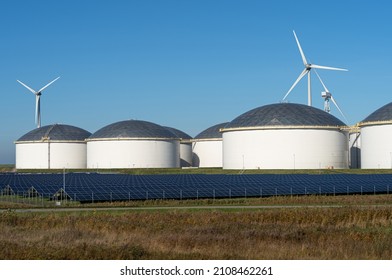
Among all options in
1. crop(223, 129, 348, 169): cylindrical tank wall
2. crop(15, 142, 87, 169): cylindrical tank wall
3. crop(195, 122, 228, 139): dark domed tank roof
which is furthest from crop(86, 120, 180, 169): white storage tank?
crop(223, 129, 348, 169): cylindrical tank wall

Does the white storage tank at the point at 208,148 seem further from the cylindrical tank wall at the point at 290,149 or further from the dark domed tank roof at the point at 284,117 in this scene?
the cylindrical tank wall at the point at 290,149

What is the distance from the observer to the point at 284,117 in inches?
3693

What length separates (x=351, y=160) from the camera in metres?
107

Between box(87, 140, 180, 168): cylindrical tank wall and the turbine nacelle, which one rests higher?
the turbine nacelle

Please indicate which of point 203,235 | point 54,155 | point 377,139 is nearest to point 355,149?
point 377,139

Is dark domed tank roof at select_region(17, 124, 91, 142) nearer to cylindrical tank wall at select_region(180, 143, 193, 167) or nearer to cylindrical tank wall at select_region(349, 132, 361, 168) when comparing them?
cylindrical tank wall at select_region(180, 143, 193, 167)

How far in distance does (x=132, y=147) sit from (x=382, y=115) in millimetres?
47470

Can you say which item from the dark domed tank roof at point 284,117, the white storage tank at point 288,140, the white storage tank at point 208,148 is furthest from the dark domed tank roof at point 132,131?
the white storage tank at point 288,140

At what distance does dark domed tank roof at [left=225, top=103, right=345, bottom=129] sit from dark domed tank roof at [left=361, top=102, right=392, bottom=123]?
5.52 m

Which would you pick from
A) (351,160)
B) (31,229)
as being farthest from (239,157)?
(31,229)

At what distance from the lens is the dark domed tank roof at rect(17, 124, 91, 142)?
12800 cm

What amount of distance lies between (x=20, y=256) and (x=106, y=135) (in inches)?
3929

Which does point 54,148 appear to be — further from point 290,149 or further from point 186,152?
point 290,149

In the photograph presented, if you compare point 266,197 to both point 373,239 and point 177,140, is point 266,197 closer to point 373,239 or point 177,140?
point 373,239
